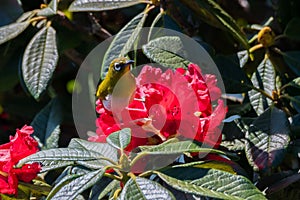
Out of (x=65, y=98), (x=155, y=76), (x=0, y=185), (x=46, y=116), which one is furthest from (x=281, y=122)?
(x=65, y=98)

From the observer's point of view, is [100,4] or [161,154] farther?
[100,4]

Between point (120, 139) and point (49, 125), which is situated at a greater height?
point (120, 139)

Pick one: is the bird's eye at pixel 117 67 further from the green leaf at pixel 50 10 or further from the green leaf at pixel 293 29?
the green leaf at pixel 293 29

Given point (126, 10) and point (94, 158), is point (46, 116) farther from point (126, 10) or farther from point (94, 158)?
point (94, 158)

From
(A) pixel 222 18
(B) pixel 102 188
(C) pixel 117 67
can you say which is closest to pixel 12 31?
(C) pixel 117 67

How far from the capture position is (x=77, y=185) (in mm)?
831

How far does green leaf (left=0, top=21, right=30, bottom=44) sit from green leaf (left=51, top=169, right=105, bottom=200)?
0.62 metres

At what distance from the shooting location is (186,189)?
797mm

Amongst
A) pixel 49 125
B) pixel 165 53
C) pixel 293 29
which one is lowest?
pixel 49 125

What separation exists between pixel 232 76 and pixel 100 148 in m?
0.29

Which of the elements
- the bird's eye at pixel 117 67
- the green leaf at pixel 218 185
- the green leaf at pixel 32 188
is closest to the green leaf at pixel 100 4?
the bird's eye at pixel 117 67

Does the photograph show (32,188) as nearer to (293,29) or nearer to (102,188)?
(102,188)

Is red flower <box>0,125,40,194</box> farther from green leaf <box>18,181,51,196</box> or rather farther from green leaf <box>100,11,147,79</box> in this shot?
green leaf <box>100,11,147,79</box>

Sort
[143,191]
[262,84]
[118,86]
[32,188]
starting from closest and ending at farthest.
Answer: [143,191]
[32,188]
[118,86]
[262,84]
